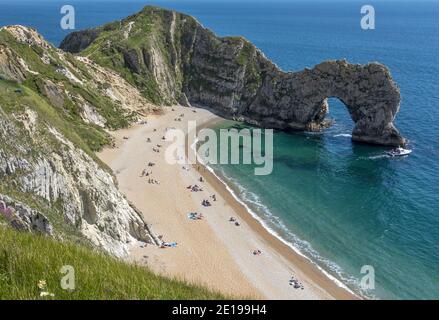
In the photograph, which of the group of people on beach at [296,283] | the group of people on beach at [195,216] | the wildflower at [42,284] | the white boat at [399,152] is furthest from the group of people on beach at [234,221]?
the wildflower at [42,284]

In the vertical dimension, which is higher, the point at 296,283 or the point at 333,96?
the point at 333,96

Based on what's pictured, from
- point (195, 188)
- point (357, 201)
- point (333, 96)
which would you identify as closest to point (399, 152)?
point (333, 96)

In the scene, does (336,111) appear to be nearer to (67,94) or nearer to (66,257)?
(67,94)

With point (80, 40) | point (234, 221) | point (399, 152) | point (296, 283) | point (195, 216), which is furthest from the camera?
point (80, 40)

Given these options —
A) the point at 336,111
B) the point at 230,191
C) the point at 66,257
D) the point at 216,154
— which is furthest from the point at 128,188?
the point at 336,111

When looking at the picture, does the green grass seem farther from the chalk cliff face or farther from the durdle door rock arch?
the chalk cliff face

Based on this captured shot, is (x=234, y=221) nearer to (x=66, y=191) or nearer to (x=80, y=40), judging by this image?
(x=66, y=191)
